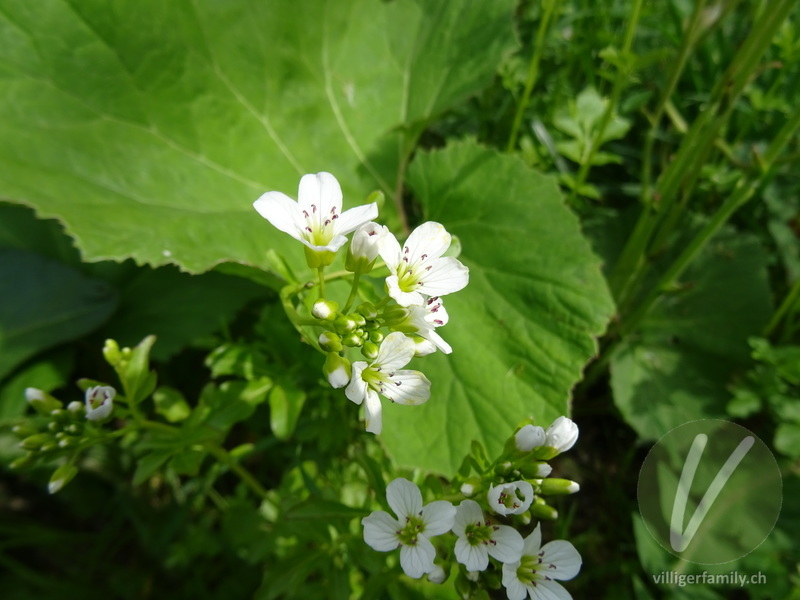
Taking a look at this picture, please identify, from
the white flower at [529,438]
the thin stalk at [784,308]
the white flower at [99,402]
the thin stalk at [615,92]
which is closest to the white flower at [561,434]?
the white flower at [529,438]

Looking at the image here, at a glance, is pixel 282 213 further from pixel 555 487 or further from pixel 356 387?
pixel 555 487

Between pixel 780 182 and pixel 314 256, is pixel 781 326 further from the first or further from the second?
pixel 314 256

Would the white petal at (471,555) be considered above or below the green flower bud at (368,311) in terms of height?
below

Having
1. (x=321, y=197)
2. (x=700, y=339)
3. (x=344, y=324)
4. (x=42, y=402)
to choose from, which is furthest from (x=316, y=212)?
(x=700, y=339)

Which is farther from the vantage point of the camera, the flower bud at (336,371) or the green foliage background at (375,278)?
the green foliage background at (375,278)

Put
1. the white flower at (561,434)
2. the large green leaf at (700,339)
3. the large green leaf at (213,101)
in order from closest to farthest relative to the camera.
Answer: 1. the white flower at (561,434)
2. the large green leaf at (213,101)
3. the large green leaf at (700,339)

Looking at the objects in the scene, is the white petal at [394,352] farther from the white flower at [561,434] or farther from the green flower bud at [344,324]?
the white flower at [561,434]

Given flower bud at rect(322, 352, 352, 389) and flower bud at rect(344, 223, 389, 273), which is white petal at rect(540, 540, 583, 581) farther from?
flower bud at rect(344, 223, 389, 273)

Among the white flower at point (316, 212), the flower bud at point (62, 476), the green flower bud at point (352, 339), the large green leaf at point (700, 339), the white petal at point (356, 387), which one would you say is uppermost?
the white flower at point (316, 212)

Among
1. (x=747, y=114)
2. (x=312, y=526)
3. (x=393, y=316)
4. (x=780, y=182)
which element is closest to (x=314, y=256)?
(x=393, y=316)
